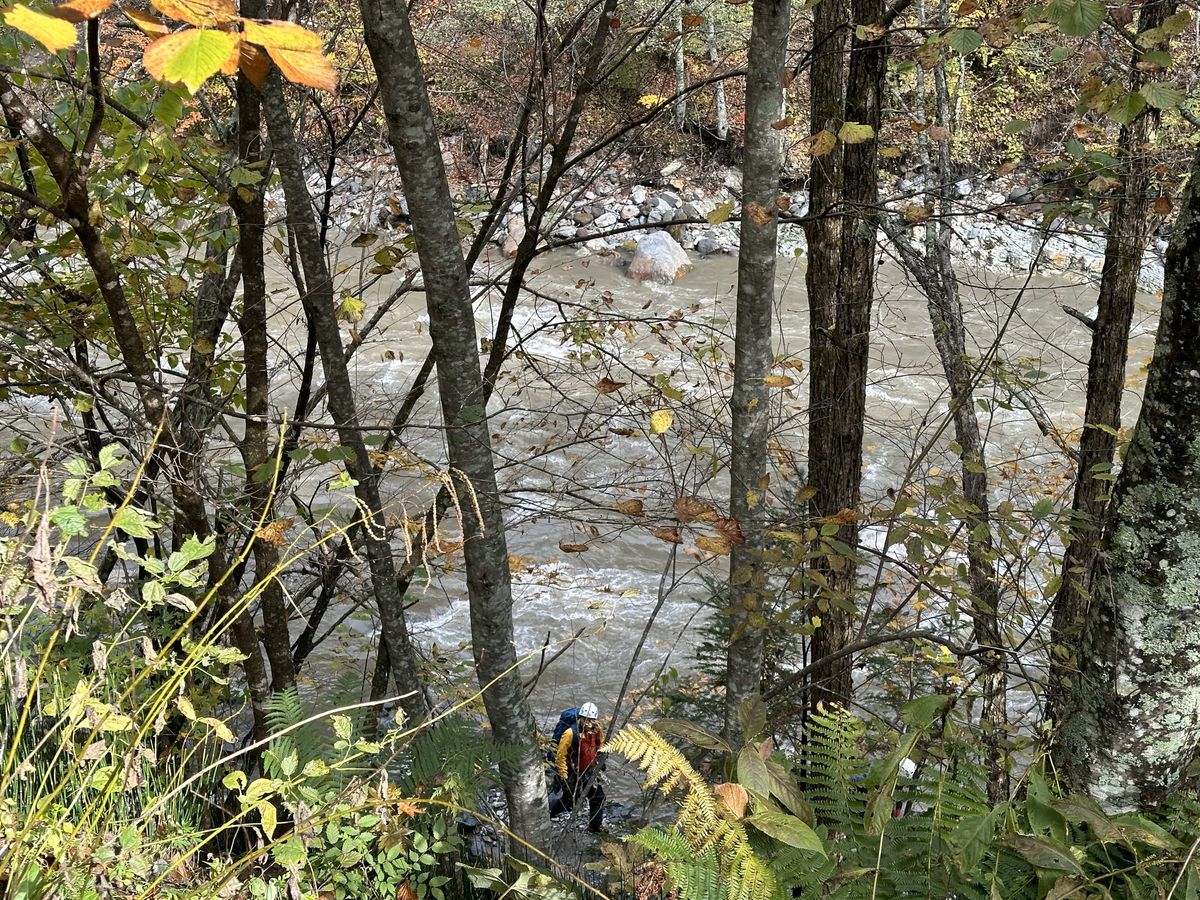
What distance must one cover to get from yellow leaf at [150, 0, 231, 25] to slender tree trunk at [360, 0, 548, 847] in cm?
138

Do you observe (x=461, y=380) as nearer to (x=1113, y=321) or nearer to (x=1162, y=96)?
(x=1162, y=96)

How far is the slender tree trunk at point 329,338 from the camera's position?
3.53m

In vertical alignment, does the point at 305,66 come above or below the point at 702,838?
above

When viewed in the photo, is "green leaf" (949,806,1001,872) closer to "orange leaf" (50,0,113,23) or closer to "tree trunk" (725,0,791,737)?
"tree trunk" (725,0,791,737)

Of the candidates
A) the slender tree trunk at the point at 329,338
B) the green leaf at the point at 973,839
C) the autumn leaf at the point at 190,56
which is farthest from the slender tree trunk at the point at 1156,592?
the slender tree trunk at the point at 329,338

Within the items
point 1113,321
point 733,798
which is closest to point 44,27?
point 733,798

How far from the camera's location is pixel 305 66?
1249mm

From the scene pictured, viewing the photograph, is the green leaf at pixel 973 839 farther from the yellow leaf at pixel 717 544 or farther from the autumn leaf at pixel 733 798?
the yellow leaf at pixel 717 544

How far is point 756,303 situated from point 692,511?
0.76 m

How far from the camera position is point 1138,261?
592cm

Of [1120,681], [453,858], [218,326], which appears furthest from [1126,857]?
[218,326]

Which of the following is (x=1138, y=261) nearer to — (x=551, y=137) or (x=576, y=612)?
(x=551, y=137)

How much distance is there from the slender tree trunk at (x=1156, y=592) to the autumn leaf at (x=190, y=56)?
171 cm

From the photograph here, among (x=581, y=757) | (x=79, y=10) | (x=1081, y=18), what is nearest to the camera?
(x=79, y=10)
